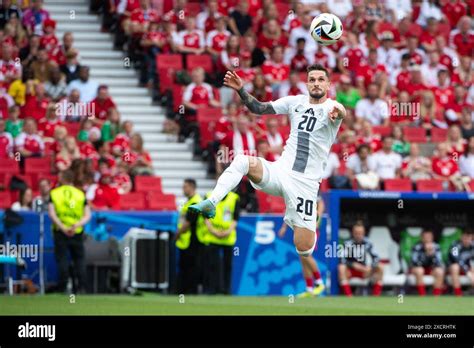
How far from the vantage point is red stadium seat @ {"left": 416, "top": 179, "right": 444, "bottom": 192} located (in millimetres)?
24078

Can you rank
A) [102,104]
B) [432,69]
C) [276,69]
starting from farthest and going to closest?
1. [432,69]
2. [276,69]
3. [102,104]

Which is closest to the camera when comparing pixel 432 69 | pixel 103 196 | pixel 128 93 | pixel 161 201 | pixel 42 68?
pixel 103 196

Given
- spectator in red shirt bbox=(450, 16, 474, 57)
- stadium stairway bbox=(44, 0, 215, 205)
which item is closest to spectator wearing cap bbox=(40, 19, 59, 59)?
stadium stairway bbox=(44, 0, 215, 205)

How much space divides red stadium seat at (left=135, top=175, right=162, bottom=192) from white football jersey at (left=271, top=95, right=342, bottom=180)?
7.13 metres

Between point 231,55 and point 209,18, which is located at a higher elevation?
point 209,18

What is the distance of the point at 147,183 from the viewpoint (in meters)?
23.7

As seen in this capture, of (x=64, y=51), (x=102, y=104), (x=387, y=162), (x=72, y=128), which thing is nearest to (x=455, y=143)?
(x=387, y=162)

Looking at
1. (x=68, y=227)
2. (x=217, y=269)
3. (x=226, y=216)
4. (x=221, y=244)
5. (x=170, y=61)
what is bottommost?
(x=217, y=269)

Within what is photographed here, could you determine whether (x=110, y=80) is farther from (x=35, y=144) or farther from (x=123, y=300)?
(x=123, y=300)

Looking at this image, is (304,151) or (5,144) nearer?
(304,151)

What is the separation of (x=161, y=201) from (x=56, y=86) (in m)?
3.36

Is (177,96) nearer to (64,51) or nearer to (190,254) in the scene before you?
(64,51)

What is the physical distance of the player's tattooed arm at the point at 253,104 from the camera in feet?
52.2
